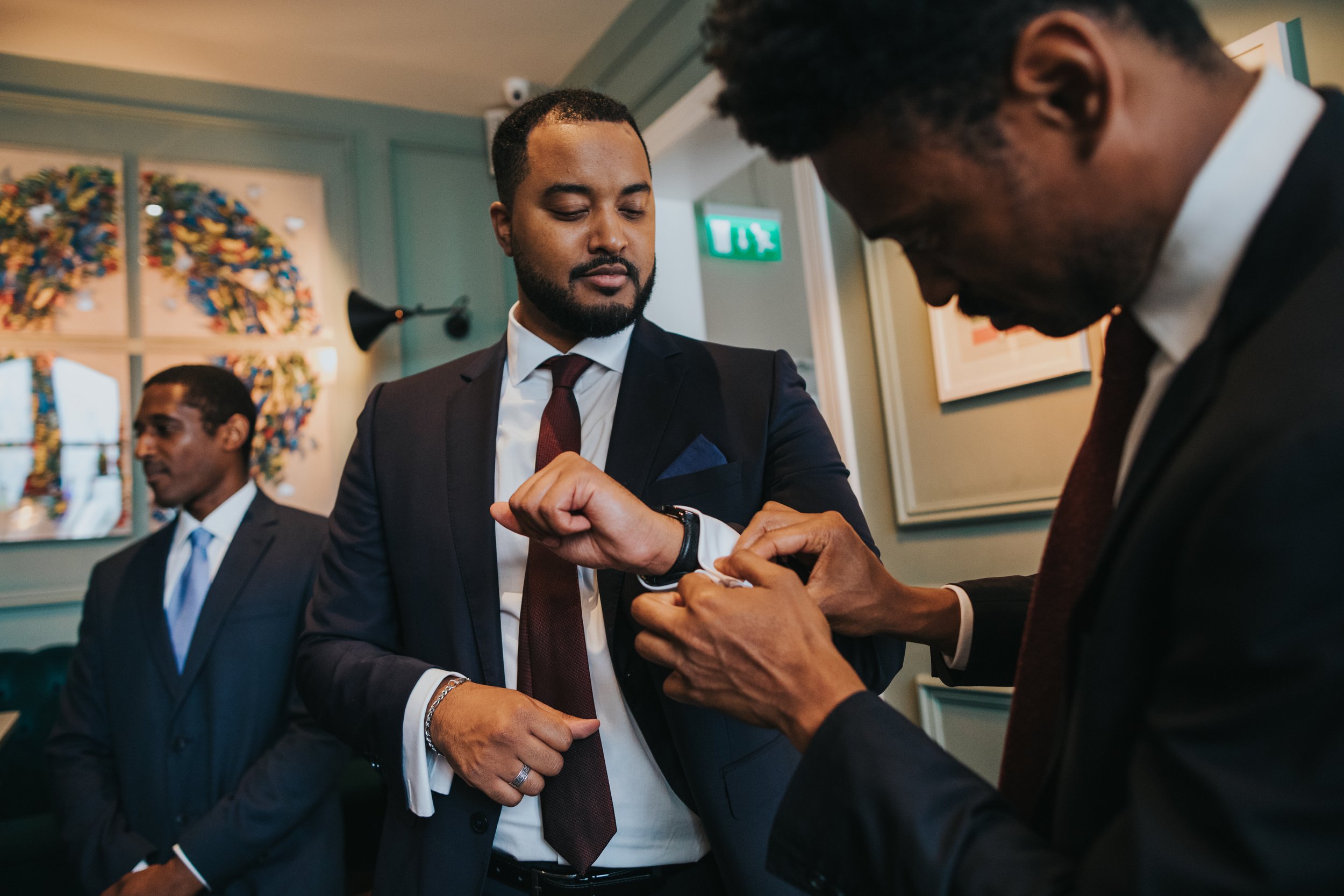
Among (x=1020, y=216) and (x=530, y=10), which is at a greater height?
(x=530, y=10)

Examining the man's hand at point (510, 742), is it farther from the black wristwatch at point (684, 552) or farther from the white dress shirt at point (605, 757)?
the black wristwatch at point (684, 552)

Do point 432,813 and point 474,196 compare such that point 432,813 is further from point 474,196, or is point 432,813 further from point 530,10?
point 474,196

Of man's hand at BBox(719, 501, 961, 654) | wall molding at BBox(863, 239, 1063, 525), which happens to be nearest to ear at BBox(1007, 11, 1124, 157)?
man's hand at BBox(719, 501, 961, 654)

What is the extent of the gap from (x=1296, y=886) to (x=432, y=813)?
106 cm

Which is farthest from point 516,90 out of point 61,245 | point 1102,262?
point 1102,262

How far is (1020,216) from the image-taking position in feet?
2.11

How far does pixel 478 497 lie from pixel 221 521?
1599 mm

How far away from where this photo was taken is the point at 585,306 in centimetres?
146

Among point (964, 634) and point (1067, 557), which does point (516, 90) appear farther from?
point (1067, 557)

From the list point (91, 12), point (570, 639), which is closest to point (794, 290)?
point (91, 12)

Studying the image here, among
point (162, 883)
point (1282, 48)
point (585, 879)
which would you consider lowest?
point (162, 883)

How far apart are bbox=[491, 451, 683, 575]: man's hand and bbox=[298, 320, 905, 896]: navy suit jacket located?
0.15m

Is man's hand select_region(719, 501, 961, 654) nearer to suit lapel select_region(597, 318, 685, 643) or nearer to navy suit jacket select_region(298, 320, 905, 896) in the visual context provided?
navy suit jacket select_region(298, 320, 905, 896)

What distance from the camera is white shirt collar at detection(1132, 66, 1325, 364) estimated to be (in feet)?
1.94
